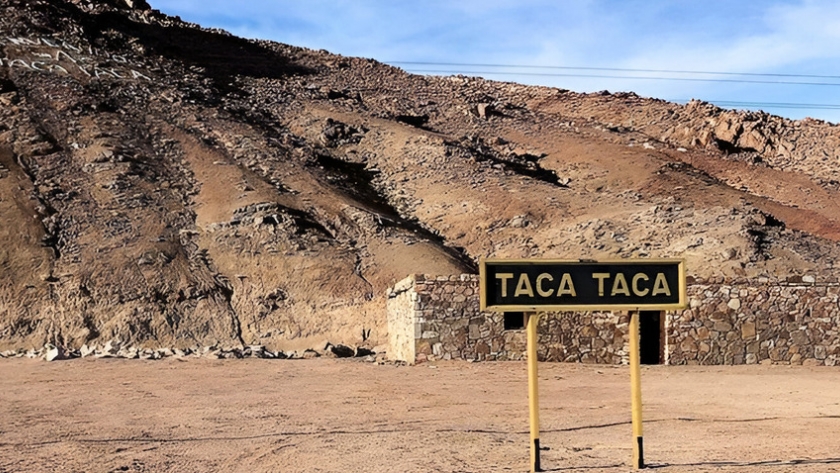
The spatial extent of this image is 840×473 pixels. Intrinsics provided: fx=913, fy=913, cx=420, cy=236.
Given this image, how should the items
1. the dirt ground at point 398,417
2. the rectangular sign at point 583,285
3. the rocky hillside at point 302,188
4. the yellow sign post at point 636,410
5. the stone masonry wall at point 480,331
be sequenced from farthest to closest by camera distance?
the rocky hillside at point 302,188, the stone masonry wall at point 480,331, the dirt ground at point 398,417, the yellow sign post at point 636,410, the rectangular sign at point 583,285

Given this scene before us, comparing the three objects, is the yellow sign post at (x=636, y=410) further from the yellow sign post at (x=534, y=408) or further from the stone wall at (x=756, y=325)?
the stone wall at (x=756, y=325)

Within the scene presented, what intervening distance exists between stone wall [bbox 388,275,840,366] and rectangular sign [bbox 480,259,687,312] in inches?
367

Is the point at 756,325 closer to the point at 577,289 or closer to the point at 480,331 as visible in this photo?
the point at 480,331

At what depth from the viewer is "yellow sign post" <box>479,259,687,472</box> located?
7.68m

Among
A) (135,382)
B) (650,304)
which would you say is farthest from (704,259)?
(650,304)

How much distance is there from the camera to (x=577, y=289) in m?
7.76

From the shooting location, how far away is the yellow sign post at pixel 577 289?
25.2 ft

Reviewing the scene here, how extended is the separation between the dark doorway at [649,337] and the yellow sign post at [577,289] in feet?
36.9

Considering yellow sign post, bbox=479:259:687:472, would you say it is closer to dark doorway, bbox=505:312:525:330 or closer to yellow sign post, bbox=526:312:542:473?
yellow sign post, bbox=526:312:542:473

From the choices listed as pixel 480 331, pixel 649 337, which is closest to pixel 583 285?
pixel 480 331

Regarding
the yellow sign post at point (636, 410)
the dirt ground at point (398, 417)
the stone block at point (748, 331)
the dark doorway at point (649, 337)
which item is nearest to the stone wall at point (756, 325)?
the stone block at point (748, 331)

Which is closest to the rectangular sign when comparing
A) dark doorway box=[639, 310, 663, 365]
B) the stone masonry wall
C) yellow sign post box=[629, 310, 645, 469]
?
yellow sign post box=[629, 310, 645, 469]

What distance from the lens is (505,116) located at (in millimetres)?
51719

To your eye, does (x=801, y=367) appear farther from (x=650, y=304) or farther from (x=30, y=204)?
(x=30, y=204)
